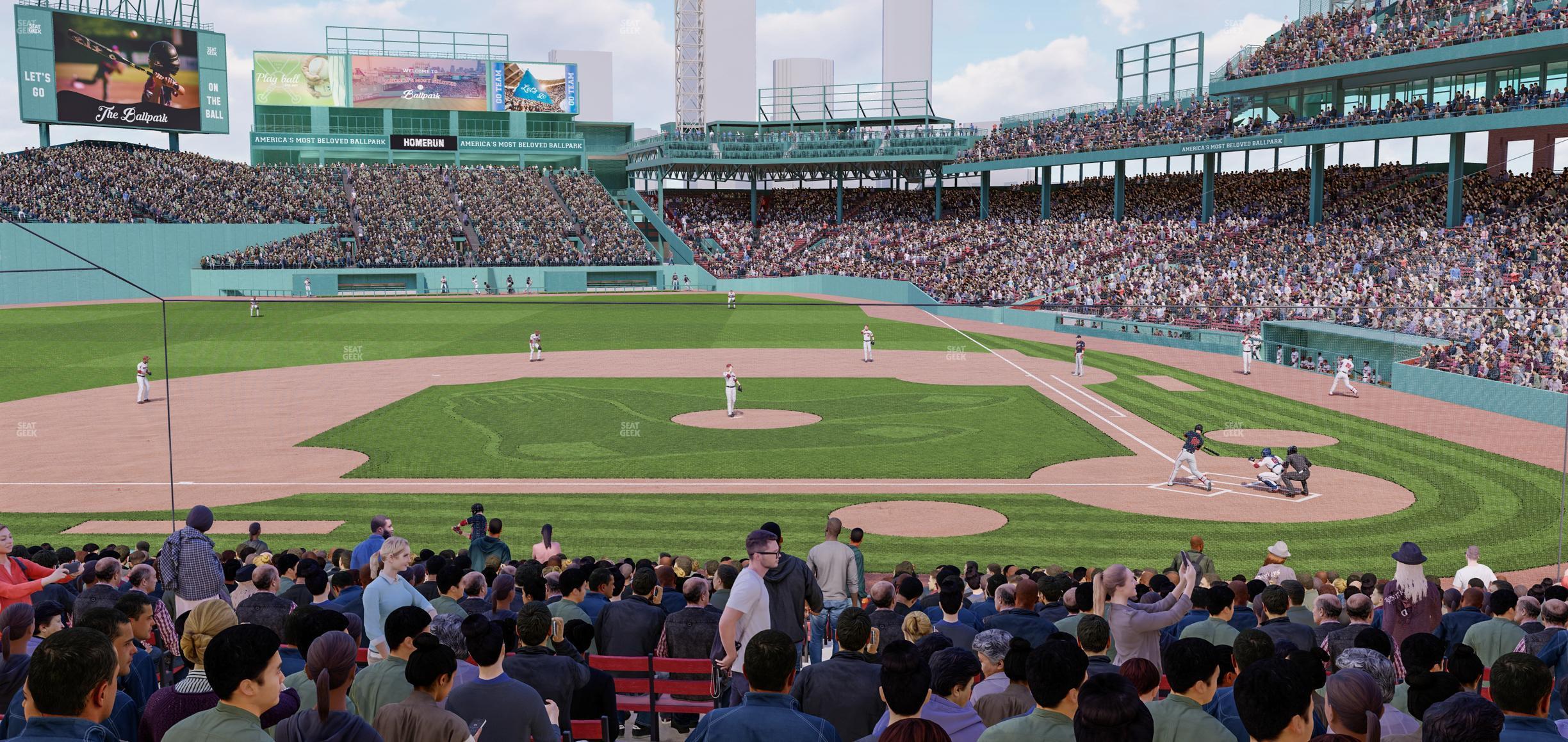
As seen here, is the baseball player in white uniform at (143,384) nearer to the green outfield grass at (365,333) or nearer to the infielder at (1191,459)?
the green outfield grass at (365,333)

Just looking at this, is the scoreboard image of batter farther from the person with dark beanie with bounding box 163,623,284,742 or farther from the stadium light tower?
the person with dark beanie with bounding box 163,623,284,742

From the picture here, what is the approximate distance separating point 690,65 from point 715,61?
9.15 feet

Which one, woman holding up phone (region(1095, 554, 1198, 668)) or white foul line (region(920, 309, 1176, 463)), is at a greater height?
woman holding up phone (region(1095, 554, 1198, 668))

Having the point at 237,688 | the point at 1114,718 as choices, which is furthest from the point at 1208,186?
the point at 237,688

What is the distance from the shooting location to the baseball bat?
70.6 meters

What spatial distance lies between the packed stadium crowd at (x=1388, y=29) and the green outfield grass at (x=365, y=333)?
2223 centimetres

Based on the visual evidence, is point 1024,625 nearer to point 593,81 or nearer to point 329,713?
point 329,713

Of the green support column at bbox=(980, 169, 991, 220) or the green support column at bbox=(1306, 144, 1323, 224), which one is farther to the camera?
the green support column at bbox=(980, 169, 991, 220)

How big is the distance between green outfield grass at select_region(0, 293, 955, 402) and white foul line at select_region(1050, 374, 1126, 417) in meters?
9.76

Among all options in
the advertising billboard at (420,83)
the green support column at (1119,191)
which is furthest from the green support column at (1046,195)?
the advertising billboard at (420,83)

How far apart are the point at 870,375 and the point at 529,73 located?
68.3 metres

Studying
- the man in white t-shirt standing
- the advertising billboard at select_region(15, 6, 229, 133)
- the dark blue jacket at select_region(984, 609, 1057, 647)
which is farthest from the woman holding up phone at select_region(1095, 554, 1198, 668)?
the advertising billboard at select_region(15, 6, 229, 133)

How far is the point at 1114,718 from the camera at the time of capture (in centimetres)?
460

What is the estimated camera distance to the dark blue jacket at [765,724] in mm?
4902
